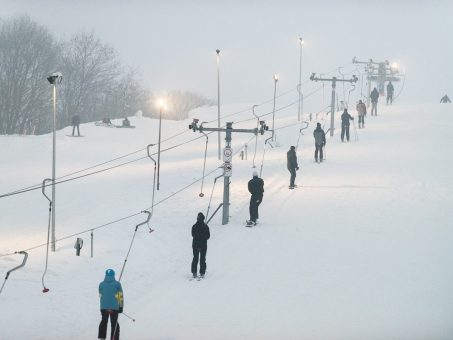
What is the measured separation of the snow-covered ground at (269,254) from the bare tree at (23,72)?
31.9 metres

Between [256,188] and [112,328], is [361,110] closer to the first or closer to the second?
[256,188]

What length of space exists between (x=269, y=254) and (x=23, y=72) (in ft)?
171

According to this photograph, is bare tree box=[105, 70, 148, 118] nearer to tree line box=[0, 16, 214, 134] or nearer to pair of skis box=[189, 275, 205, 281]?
tree line box=[0, 16, 214, 134]

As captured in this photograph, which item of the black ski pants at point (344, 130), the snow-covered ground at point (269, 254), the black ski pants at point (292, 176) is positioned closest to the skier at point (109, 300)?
the snow-covered ground at point (269, 254)

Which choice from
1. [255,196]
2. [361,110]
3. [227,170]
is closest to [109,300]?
[255,196]

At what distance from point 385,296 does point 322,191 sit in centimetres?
886

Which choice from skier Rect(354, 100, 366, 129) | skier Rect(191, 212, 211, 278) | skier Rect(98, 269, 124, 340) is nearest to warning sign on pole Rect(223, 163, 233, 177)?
skier Rect(191, 212, 211, 278)

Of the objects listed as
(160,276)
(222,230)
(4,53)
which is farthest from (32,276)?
(4,53)

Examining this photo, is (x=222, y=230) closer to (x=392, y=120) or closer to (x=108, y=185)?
(x=108, y=185)

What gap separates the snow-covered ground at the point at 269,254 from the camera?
10703 mm

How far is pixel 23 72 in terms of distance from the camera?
195 feet

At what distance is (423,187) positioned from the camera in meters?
20.4

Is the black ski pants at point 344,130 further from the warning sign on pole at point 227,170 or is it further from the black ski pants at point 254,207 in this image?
the black ski pants at point 254,207

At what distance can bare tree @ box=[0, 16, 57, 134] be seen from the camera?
58.5 metres
